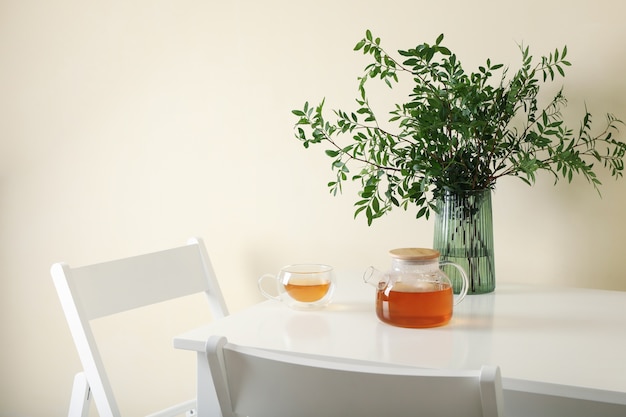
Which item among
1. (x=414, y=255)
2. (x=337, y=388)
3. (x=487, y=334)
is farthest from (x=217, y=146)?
(x=337, y=388)

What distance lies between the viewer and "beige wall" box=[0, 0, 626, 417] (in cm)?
158

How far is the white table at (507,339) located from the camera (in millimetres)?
947

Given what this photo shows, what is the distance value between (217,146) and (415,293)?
3.16ft

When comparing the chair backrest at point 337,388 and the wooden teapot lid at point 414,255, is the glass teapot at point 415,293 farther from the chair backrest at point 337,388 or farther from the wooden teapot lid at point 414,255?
the chair backrest at point 337,388

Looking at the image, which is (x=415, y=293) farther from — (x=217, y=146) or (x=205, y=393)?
(x=217, y=146)

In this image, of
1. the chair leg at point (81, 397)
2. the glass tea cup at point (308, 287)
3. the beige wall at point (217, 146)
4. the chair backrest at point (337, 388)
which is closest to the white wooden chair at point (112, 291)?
the chair leg at point (81, 397)

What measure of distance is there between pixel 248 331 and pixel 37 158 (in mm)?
1341

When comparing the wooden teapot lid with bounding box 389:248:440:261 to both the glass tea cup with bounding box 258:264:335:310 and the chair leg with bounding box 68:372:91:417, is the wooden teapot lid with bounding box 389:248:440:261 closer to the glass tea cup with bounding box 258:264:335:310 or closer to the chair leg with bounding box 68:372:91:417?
the glass tea cup with bounding box 258:264:335:310

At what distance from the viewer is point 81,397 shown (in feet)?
5.11

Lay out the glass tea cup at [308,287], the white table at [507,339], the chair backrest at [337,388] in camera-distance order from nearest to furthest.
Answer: the chair backrest at [337,388] → the white table at [507,339] → the glass tea cup at [308,287]

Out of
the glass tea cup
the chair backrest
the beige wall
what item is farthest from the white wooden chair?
the chair backrest

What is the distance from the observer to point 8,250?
2.37m

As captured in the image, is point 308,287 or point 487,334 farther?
point 308,287

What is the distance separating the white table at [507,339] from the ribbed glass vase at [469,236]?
4 centimetres
